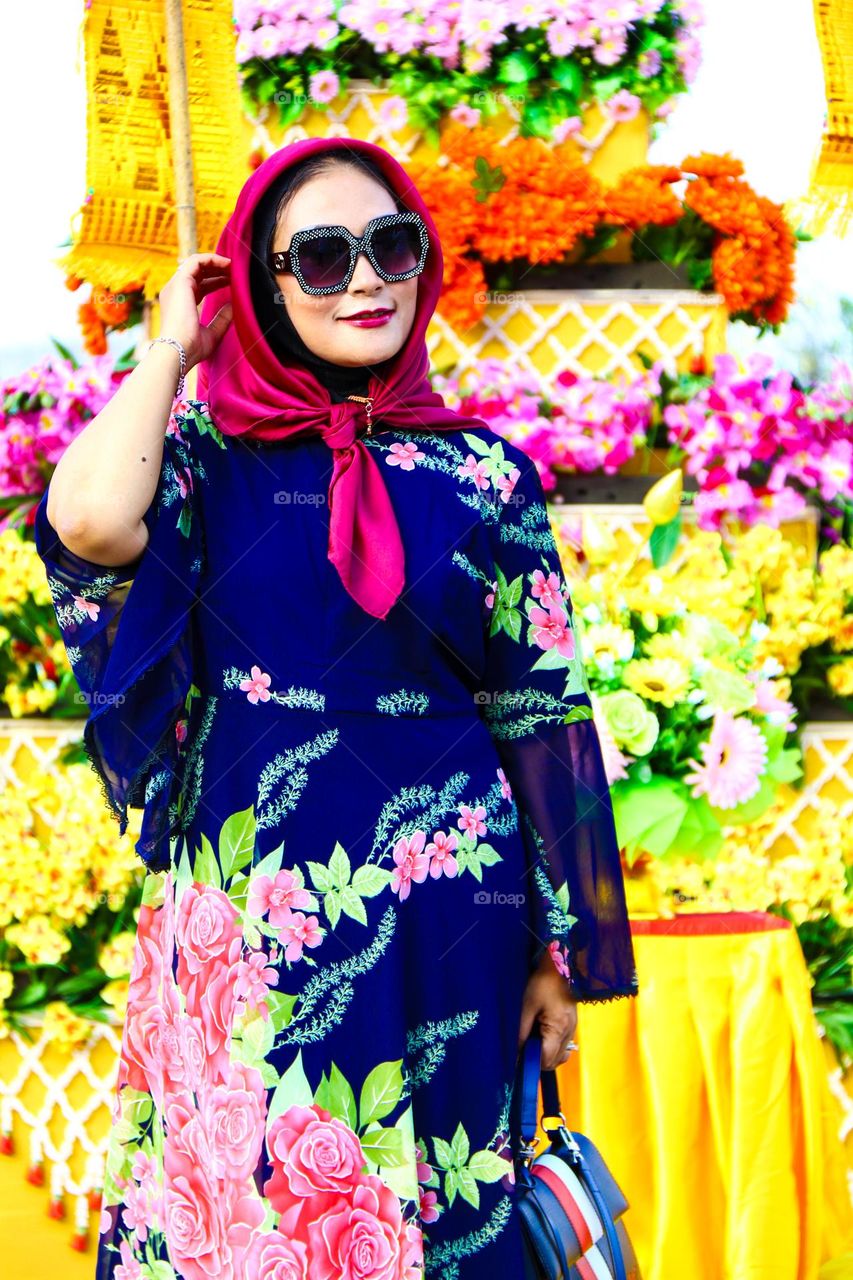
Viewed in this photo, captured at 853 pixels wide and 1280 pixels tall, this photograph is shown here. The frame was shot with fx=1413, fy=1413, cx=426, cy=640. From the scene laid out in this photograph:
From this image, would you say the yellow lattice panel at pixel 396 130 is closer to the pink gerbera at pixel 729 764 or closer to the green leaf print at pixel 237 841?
the pink gerbera at pixel 729 764

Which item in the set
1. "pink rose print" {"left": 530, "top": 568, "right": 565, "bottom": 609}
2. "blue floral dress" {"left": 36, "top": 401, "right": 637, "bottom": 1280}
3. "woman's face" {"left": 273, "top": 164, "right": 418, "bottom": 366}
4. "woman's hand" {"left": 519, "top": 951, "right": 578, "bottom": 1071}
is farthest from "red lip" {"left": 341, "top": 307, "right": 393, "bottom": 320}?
"woman's hand" {"left": 519, "top": 951, "right": 578, "bottom": 1071}

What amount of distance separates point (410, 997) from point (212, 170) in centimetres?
166

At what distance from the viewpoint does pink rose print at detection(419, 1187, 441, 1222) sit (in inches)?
62.0

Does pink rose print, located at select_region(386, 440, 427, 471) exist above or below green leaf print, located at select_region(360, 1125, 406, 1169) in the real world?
above

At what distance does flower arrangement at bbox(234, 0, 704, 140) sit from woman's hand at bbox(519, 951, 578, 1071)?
2.30 m

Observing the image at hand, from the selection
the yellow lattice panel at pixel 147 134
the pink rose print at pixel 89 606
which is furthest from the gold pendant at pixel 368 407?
the yellow lattice panel at pixel 147 134

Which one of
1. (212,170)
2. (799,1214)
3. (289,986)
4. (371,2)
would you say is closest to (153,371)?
(289,986)

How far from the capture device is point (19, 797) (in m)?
3.04

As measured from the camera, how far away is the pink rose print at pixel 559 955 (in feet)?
5.69

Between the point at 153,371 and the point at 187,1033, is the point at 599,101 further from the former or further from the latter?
the point at 187,1033

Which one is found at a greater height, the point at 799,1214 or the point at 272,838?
the point at 272,838

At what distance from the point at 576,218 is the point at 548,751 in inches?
72.5

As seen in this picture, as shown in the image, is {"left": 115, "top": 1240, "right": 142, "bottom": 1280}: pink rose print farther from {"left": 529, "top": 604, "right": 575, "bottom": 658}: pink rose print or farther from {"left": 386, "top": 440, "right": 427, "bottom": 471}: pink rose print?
{"left": 386, "top": 440, "right": 427, "bottom": 471}: pink rose print

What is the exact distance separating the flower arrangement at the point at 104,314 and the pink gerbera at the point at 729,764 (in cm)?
170
